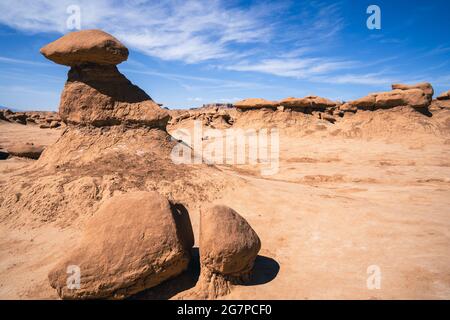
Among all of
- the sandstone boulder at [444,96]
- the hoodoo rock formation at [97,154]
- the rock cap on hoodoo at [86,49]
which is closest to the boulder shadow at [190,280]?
the hoodoo rock formation at [97,154]

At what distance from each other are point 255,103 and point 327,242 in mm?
13781

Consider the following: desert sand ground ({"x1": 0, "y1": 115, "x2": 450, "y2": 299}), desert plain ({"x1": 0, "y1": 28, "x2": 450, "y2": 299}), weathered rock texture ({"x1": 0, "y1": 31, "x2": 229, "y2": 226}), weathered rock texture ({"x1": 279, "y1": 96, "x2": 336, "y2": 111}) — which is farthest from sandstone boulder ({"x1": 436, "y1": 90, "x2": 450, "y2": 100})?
weathered rock texture ({"x1": 0, "y1": 31, "x2": 229, "y2": 226})

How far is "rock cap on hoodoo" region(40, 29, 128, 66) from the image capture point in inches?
A: 246

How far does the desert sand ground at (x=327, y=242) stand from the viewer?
3273mm

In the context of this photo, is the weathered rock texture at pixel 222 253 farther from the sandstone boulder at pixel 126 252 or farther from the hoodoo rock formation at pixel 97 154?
the hoodoo rock formation at pixel 97 154

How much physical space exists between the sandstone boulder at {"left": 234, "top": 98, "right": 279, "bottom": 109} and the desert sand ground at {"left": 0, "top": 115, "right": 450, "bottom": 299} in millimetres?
9317

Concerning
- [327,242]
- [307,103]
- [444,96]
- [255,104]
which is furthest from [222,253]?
[444,96]

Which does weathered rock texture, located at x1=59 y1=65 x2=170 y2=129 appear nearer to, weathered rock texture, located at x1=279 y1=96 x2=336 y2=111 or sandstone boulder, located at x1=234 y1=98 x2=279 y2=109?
weathered rock texture, located at x1=279 y1=96 x2=336 y2=111

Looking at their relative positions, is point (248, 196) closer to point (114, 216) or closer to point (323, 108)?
point (114, 216)

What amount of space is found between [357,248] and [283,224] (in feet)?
4.04

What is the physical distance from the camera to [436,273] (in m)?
3.42

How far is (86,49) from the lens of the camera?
623 cm

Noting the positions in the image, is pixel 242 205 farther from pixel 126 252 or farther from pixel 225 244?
pixel 126 252

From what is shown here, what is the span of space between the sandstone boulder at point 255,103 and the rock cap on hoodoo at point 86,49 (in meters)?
11.5
